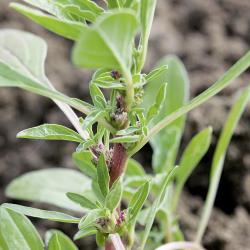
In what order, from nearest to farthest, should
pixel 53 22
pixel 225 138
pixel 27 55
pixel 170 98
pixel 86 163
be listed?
pixel 53 22, pixel 86 163, pixel 27 55, pixel 225 138, pixel 170 98

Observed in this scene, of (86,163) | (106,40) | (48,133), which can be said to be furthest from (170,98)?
(106,40)

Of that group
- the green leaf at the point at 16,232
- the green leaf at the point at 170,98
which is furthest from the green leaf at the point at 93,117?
the green leaf at the point at 170,98

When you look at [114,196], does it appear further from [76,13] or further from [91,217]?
[76,13]

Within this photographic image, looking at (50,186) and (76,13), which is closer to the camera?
(76,13)

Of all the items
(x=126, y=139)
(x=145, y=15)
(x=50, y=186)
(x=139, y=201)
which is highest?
(x=145, y=15)

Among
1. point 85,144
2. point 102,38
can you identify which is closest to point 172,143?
point 85,144

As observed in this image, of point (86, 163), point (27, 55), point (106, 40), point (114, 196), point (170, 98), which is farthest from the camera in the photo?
point (170, 98)

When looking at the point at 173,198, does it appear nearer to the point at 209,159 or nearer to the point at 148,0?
the point at 209,159
